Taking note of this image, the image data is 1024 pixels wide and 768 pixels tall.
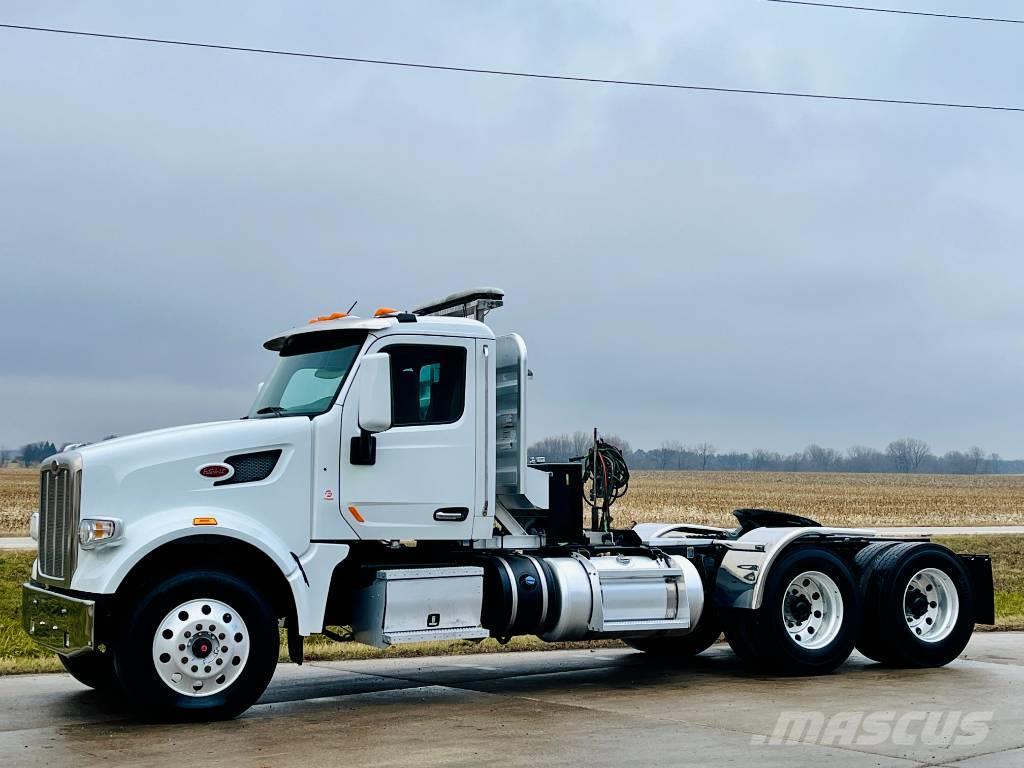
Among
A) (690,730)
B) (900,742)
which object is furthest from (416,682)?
(900,742)

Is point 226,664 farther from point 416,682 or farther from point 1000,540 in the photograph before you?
point 1000,540

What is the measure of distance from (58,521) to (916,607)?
8.21 meters

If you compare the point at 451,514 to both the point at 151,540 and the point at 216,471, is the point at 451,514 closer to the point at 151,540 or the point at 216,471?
the point at 216,471

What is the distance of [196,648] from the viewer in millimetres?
9508

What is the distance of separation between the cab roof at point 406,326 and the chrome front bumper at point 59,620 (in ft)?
9.65

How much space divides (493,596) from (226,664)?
2515 millimetres

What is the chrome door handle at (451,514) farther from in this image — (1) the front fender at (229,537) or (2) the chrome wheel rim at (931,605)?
(2) the chrome wheel rim at (931,605)

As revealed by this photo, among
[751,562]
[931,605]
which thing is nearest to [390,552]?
[751,562]

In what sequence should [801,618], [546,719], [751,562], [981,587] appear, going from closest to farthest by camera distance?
[546,719]
[751,562]
[801,618]
[981,587]

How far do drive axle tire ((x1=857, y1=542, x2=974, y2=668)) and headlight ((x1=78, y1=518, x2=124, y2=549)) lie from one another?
7.21m

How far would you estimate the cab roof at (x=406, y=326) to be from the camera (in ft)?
35.1

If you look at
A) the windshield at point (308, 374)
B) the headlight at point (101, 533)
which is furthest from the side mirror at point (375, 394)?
the headlight at point (101, 533)

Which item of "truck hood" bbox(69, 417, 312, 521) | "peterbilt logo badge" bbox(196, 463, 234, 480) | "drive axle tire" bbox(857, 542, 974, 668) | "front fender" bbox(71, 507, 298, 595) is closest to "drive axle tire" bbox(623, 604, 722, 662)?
"drive axle tire" bbox(857, 542, 974, 668)

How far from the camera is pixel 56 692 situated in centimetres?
1114
